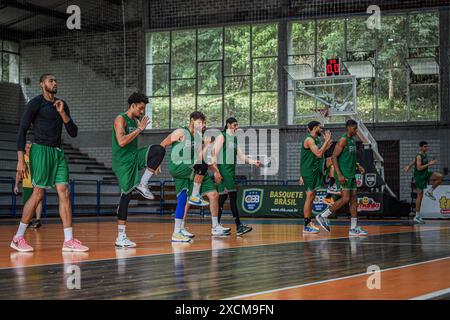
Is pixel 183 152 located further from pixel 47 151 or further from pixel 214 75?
pixel 214 75

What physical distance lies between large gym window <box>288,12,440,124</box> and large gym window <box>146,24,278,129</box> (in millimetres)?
1754

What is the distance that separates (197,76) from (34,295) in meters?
24.5

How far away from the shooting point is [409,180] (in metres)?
25.7

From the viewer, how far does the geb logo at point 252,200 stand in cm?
2142

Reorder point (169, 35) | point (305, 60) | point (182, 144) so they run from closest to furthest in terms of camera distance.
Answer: point (182, 144) < point (305, 60) < point (169, 35)

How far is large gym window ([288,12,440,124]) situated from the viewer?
25.9 m

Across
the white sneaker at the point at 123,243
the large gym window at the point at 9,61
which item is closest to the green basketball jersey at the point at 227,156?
the white sneaker at the point at 123,243

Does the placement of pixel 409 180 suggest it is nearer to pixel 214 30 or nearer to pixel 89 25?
pixel 214 30

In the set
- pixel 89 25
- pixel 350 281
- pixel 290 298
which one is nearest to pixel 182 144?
pixel 350 281

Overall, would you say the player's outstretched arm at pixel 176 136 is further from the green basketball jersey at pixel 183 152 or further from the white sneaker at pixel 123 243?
the white sneaker at pixel 123 243

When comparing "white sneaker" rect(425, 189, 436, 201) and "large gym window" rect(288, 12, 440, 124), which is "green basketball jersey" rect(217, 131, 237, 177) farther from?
"large gym window" rect(288, 12, 440, 124)

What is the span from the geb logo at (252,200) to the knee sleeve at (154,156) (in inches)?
500

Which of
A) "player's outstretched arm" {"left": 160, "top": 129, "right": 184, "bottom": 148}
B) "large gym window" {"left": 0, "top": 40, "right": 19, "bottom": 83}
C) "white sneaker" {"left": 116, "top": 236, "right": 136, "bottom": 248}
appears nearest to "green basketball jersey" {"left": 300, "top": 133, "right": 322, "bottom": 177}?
"player's outstretched arm" {"left": 160, "top": 129, "right": 184, "bottom": 148}

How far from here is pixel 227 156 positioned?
1166 centimetres
